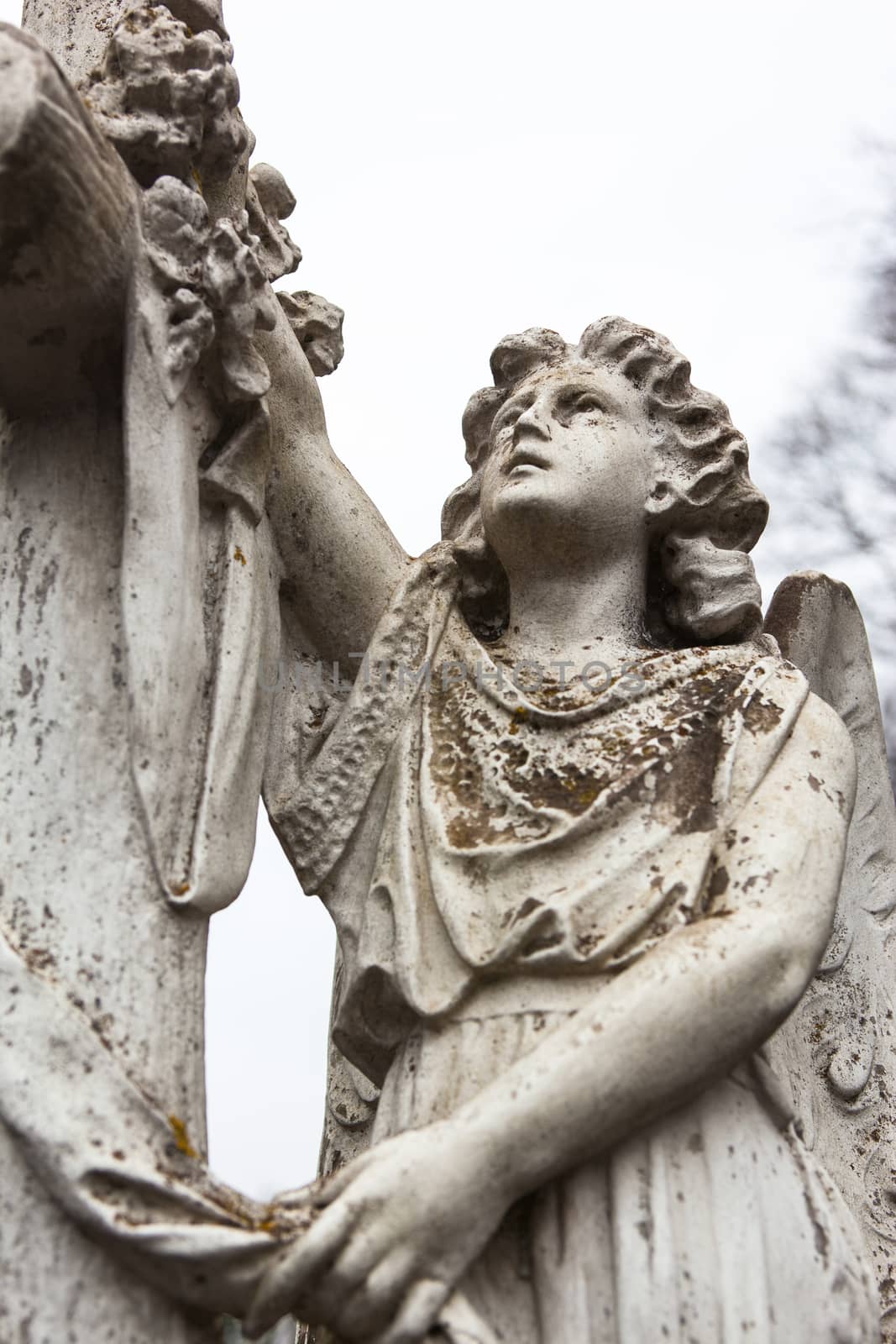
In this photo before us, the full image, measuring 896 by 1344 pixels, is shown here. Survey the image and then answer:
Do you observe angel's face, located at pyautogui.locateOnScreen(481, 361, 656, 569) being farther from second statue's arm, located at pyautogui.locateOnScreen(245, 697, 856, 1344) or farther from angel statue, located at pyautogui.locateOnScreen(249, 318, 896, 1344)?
second statue's arm, located at pyautogui.locateOnScreen(245, 697, 856, 1344)

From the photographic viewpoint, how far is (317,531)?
3.95m

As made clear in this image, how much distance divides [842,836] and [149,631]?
4.52 ft

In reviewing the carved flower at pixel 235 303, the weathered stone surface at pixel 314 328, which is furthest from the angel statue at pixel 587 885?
the carved flower at pixel 235 303

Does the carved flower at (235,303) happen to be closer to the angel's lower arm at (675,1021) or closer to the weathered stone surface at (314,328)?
the weathered stone surface at (314,328)

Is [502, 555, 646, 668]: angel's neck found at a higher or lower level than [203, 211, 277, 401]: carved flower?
lower

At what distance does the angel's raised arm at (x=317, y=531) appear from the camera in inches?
155

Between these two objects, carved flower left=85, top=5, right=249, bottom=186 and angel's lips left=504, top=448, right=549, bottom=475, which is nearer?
carved flower left=85, top=5, right=249, bottom=186

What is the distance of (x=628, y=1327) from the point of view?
9.49 feet

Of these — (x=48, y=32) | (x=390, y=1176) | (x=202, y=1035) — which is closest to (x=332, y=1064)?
(x=202, y=1035)

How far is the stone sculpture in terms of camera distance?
2822 mm

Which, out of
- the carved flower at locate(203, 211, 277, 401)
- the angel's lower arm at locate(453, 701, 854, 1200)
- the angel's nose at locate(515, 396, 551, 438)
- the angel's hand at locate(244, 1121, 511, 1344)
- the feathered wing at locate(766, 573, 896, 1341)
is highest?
the carved flower at locate(203, 211, 277, 401)

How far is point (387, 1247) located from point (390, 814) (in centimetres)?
107

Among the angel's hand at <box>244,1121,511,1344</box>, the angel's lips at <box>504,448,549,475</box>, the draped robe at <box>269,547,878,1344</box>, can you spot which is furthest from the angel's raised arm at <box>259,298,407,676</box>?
the angel's hand at <box>244,1121,511,1344</box>

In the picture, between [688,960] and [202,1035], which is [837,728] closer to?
[688,960]
